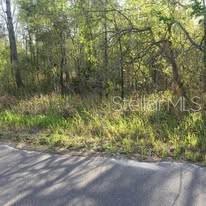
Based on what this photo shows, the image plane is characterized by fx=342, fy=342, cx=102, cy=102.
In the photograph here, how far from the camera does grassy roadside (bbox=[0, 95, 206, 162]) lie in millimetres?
5234

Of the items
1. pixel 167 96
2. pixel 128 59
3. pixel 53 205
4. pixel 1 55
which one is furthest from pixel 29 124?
pixel 1 55

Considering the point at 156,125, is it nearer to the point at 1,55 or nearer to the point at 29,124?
the point at 29,124

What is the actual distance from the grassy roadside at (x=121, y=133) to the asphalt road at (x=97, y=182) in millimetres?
564

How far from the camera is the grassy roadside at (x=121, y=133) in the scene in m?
5.23

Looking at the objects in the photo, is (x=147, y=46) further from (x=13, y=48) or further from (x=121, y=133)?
(x=13, y=48)

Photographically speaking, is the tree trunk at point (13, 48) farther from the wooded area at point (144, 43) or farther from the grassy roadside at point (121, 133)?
the grassy roadside at point (121, 133)

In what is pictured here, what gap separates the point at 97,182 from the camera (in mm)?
4035

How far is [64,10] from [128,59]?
23.7 ft

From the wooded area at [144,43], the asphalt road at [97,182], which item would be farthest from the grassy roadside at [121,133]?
the wooded area at [144,43]

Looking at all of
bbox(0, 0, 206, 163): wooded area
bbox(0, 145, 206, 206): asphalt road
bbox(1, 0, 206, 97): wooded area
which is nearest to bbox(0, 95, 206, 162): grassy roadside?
bbox(0, 0, 206, 163): wooded area

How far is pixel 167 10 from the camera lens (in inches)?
313

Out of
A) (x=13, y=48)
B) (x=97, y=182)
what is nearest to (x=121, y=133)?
(x=97, y=182)

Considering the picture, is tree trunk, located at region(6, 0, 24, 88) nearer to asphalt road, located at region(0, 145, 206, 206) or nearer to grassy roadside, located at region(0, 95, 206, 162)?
grassy roadside, located at region(0, 95, 206, 162)

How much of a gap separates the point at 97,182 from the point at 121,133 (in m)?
2.24
